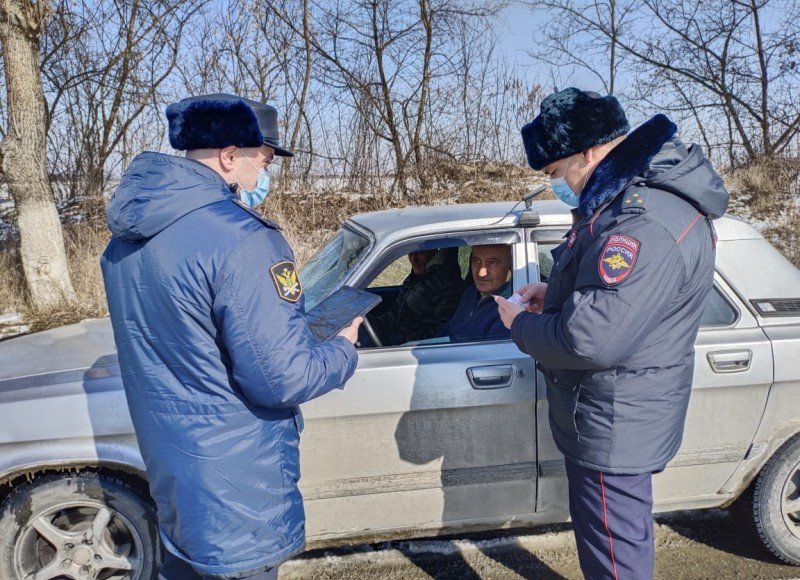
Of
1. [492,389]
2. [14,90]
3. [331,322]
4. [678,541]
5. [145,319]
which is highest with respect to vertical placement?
[14,90]

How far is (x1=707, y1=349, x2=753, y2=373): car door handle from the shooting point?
107 inches

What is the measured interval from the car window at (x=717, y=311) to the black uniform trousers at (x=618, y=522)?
1.03 m

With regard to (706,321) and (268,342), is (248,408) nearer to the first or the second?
(268,342)

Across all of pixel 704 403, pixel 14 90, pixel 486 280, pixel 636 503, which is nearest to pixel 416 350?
pixel 486 280

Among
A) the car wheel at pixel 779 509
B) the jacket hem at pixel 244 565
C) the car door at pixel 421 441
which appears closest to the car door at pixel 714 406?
the car door at pixel 421 441

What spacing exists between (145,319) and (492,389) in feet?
4.91

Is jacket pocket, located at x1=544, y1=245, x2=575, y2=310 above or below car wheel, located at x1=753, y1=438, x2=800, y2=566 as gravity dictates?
above

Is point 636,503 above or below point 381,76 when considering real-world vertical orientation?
below

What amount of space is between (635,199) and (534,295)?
0.65 m

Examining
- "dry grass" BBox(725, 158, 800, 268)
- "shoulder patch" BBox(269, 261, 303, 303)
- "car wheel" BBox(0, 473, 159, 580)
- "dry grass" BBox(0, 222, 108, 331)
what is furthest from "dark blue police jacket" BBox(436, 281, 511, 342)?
"dry grass" BBox(725, 158, 800, 268)

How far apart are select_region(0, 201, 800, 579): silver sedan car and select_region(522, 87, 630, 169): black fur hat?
2.74 feet

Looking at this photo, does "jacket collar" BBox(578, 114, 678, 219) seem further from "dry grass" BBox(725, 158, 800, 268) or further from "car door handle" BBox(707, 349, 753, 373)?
"dry grass" BBox(725, 158, 800, 268)

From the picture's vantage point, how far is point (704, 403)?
2758mm

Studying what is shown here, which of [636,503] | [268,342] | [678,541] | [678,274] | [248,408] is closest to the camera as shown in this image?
[268,342]
